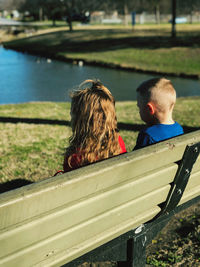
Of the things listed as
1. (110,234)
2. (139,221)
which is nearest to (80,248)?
(110,234)

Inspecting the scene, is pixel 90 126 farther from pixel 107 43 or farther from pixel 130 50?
pixel 107 43

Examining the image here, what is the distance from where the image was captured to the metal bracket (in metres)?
1.96

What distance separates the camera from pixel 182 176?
2061 mm

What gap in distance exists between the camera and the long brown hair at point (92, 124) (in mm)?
2123

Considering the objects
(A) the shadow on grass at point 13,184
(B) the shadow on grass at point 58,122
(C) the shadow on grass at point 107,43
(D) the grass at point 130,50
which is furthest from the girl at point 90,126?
(C) the shadow on grass at point 107,43

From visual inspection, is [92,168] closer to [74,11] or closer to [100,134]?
[100,134]

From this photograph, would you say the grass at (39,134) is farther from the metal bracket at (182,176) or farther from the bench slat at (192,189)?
the metal bracket at (182,176)

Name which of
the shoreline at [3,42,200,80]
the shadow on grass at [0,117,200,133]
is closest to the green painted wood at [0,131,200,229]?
the shadow on grass at [0,117,200,133]

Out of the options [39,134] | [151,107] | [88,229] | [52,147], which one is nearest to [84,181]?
[88,229]

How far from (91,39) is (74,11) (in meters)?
34.4

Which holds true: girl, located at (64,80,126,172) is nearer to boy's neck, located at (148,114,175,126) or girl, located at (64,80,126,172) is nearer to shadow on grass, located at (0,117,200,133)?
boy's neck, located at (148,114,175,126)

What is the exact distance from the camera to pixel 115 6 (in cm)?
7256

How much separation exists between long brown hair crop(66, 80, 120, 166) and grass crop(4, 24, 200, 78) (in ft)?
53.3

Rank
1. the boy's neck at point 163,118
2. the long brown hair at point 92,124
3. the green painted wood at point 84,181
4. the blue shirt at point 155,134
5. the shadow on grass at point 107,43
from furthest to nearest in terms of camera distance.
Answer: the shadow on grass at point 107,43, the boy's neck at point 163,118, the blue shirt at point 155,134, the long brown hair at point 92,124, the green painted wood at point 84,181
